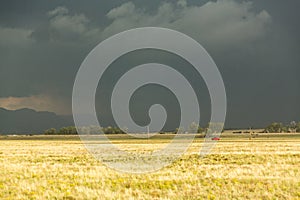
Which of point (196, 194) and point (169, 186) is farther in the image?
point (169, 186)

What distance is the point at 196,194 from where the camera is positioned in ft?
56.4

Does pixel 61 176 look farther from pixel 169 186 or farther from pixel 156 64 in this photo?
pixel 156 64

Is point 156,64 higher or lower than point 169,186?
higher

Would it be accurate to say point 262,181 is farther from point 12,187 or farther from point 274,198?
point 12,187

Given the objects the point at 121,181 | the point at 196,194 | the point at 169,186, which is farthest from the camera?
the point at 121,181

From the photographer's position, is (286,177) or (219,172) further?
(219,172)

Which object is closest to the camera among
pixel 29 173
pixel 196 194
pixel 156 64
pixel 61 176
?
pixel 196 194

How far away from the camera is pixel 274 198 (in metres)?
16.2

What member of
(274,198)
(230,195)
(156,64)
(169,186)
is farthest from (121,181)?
(156,64)

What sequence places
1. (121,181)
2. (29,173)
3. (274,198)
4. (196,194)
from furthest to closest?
(29,173), (121,181), (196,194), (274,198)

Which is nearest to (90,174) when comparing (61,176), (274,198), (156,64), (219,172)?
(61,176)

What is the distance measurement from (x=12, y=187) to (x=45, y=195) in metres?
3.26

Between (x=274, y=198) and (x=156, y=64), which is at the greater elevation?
(x=156, y=64)

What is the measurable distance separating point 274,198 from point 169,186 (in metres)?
4.92
